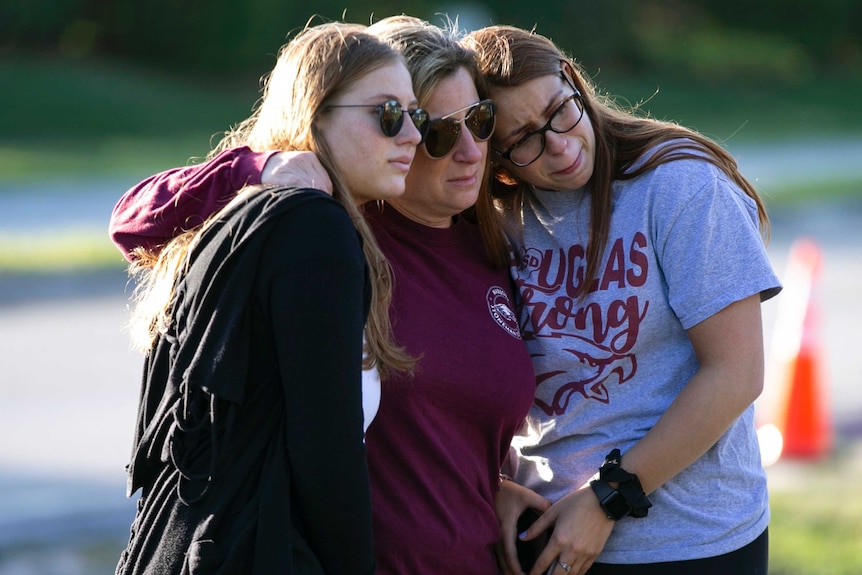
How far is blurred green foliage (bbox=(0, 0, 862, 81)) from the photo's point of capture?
83.4 ft

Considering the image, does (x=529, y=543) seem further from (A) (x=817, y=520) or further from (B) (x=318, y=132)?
(A) (x=817, y=520)

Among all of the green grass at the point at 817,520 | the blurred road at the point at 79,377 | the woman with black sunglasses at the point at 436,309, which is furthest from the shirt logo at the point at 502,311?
the blurred road at the point at 79,377

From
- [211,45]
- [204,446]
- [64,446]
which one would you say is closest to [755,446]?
[204,446]

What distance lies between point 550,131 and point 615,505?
2.81 ft

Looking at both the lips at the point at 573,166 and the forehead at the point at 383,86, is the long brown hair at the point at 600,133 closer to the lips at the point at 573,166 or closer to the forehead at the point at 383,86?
the lips at the point at 573,166

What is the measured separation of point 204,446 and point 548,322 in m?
0.94

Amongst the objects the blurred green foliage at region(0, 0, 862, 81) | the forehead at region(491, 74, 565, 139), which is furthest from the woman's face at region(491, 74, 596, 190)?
the blurred green foliage at region(0, 0, 862, 81)

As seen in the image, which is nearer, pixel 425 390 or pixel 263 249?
pixel 263 249

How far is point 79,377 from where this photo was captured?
25.2 ft

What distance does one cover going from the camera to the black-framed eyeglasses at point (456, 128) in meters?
2.56

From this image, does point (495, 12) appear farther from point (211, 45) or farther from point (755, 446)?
point (755, 446)

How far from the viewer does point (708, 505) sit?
2.54m

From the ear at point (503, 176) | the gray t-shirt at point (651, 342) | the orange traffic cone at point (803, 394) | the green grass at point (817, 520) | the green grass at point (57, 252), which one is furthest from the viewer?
the green grass at point (57, 252)

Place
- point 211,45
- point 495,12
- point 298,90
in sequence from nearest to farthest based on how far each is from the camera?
point 298,90, point 211,45, point 495,12
